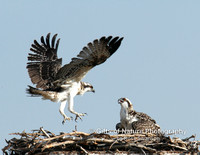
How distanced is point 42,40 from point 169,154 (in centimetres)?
508

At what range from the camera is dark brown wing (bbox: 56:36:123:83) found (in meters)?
8.82

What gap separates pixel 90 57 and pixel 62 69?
0.87m

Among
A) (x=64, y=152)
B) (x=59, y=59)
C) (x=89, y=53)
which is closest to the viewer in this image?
(x=64, y=152)

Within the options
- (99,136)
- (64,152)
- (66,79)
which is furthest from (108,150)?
(66,79)

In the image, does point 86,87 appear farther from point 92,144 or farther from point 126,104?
point 92,144

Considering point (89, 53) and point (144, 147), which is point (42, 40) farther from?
point (144, 147)

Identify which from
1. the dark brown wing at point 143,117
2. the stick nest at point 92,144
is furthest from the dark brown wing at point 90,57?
the stick nest at point 92,144

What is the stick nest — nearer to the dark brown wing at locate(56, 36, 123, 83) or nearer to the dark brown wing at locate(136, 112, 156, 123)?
the dark brown wing at locate(136, 112, 156, 123)

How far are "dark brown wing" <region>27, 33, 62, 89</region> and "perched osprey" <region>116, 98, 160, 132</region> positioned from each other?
70.3 inches

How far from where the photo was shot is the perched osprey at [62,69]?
8.91 meters

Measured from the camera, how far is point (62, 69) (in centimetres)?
959

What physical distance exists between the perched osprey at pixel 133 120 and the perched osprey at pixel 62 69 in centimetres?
90

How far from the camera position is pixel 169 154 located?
734 cm

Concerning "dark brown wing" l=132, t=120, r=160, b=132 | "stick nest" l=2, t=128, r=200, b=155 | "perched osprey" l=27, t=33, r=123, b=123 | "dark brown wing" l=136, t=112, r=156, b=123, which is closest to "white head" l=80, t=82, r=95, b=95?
"perched osprey" l=27, t=33, r=123, b=123
